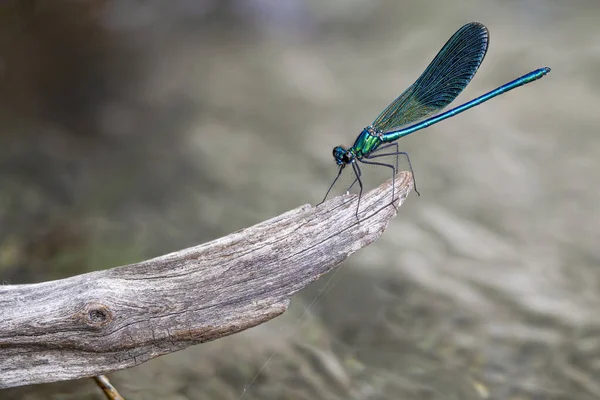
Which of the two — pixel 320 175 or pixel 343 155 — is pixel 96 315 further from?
pixel 320 175

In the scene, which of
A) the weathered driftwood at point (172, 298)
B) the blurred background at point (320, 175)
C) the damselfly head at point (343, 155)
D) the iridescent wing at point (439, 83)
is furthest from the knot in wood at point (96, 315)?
the blurred background at point (320, 175)

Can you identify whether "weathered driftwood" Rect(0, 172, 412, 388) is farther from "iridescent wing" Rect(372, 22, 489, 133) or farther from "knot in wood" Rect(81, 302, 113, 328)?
"iridescent wing" Rect(372, 22, 489, 133)

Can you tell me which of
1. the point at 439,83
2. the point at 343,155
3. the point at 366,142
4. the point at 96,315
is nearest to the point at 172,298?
the point at 96,315

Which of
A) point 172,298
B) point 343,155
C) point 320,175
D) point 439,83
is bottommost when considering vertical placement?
point 172,298

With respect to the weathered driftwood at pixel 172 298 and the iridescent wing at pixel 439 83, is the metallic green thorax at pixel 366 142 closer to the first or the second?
the iridescent wing at pixel 439 83

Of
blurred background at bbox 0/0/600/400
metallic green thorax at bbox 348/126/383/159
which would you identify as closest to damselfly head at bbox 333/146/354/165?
metallic green thorax at bbox 348/126/383/159

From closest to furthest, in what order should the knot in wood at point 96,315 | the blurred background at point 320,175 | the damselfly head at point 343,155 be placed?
1. the knot in wood at point 96,315
2. the damselfly head at point 343,155
3. the blurred background at point 320,175

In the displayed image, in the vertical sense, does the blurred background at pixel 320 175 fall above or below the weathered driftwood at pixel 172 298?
above
